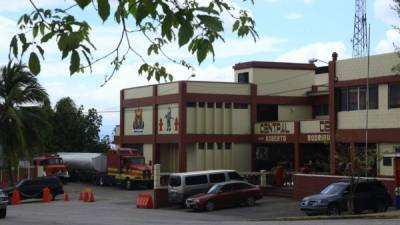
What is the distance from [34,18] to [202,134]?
1898 inches

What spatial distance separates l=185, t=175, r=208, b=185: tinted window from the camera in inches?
1612

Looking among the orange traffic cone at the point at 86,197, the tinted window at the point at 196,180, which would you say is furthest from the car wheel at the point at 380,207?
the orange traffic cone at the point at 86,197

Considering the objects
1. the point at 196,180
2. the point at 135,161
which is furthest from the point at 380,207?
the point at 135,161

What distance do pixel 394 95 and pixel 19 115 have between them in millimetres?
23882

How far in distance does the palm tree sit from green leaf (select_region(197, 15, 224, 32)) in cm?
3939

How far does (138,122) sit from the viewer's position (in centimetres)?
5884

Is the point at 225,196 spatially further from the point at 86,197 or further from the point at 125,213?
the point at 86,197

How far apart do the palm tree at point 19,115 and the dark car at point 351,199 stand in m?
20.4

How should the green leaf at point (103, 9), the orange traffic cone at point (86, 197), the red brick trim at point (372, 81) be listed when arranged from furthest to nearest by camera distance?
1. the orange traffic cone at point (86, 197)
2. the red brick trim at point (372, 81)
3. the green leaf at point (103, 9)

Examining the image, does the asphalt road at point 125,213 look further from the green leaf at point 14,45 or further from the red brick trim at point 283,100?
the green leaf at point 14,45

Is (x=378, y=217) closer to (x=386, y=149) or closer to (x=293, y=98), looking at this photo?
(x=386, y=149)

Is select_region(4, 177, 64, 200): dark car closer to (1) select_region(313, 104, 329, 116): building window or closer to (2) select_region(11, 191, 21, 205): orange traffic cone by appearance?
(2) select_region(11, 191, 21, 205): orange traffic cone

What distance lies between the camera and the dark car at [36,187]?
4912 cm

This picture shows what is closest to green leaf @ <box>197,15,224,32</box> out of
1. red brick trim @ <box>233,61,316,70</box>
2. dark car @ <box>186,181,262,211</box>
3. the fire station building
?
dark car @ <box>186,181,262,211</box>
